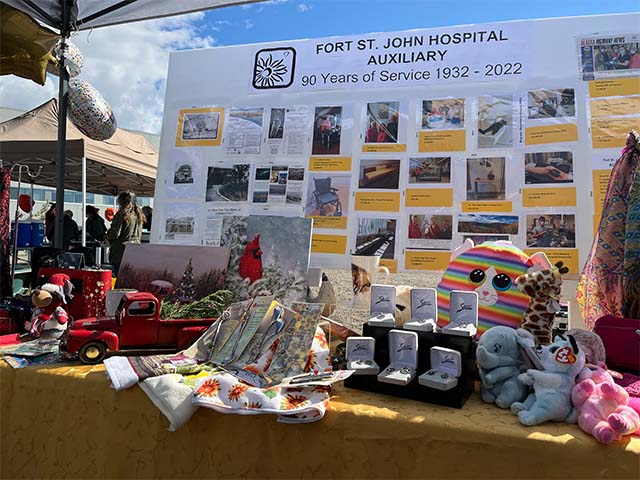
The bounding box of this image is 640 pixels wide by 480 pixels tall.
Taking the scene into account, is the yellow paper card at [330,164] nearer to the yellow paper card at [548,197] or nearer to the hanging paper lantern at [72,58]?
the yellow paper card at [548,197]

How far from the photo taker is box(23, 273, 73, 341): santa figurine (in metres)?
1.19

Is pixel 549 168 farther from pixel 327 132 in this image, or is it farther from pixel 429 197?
pixel 327 132

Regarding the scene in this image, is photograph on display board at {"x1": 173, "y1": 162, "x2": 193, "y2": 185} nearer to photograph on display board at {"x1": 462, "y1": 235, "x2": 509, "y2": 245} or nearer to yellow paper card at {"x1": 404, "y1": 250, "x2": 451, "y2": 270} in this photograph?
yellow paper card at {"x1": 404, "y1": 250, "x2": 451, "y2": 270}

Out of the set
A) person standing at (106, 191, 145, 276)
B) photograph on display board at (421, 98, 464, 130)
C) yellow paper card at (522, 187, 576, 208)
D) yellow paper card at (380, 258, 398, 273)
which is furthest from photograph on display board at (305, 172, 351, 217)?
person standing at (106, 191, 145, 276)

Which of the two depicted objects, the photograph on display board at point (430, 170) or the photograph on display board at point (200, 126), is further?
the photograph on display board at point (200, 126)

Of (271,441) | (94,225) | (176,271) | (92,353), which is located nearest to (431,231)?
Answer: (176,271)

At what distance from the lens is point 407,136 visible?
5.71ft

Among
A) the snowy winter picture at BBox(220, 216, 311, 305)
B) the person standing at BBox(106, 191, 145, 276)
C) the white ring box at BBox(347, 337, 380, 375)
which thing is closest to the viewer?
the white ring box at BBox(347, 337, 380, 375)

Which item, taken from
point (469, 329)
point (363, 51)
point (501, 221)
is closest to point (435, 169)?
point (501, 221)

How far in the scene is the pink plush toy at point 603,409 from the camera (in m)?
0.70

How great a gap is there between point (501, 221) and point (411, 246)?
0.34 m

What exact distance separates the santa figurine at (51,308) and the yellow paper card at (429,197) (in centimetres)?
120

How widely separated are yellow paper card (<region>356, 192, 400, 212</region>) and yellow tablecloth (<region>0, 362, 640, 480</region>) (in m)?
0.92

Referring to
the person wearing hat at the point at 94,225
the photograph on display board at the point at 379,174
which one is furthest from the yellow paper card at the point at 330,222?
the person wearing hat at the point at 94,225
